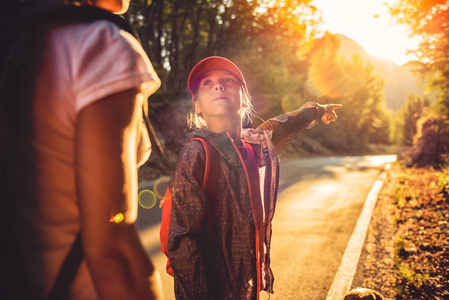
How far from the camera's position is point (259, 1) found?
1700 cm

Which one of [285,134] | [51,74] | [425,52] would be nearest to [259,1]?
[425,52]

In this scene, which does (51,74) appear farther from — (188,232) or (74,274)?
(188,232)

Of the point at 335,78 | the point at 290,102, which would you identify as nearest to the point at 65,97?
the point at 290,102

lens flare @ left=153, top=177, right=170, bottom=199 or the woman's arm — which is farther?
lens flare @ left=153, top=177, right=170, bottom=199

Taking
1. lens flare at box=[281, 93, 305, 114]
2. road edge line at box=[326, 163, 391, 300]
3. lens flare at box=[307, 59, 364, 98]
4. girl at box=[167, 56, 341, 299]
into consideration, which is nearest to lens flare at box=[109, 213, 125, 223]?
girl at box=[167, 56, 341, 299]

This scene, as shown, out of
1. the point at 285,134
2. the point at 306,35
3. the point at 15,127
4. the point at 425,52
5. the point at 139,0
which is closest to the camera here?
the point at 15,127

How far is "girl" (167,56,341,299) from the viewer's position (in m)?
1.46

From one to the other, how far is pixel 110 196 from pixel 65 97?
224 millimetres

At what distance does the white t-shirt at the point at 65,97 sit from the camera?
612 mm

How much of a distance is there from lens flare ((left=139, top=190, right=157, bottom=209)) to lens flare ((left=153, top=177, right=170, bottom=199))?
0.54ft

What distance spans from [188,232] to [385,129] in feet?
209

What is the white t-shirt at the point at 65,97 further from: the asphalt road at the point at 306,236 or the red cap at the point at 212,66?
the asphalt road at the point at 306,236

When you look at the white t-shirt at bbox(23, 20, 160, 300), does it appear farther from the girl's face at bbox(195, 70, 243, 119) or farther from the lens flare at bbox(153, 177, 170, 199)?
the lens flare at bbox(153, 177, 170, 199)

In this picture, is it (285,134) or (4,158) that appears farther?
(285,134)
